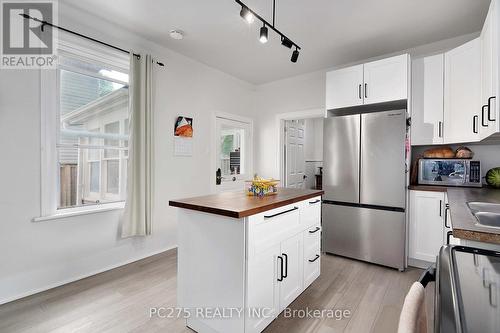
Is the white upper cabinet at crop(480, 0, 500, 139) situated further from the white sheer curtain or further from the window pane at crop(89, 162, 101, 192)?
the window pane at crop(89, 162, 101, 192)

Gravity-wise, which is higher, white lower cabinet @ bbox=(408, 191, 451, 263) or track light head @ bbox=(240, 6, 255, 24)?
track light head @ bbox=(240, 6, 255, 24)

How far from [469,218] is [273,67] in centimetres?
329

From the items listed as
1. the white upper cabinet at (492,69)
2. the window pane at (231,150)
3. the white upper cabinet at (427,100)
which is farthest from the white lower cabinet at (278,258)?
the window pane at (231,150)

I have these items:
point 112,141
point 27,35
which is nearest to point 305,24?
point 112,141

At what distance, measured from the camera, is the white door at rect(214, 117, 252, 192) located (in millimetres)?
4062

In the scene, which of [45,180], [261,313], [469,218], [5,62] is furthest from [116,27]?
[469,218]

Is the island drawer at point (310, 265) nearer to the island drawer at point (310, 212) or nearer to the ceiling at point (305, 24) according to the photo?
the island drawer at point (310, 212)

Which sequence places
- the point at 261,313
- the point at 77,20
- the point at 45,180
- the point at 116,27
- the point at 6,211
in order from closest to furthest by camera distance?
the point at 261,313, the point at 6,211, the point at 45,180, the point at 77,20, the point at 116,27

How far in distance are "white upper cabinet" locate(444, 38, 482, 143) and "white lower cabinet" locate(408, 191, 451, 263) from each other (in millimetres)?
696

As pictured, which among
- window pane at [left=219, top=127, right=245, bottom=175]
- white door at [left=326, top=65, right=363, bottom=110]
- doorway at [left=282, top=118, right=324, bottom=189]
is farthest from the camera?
doorway at [left=282, top=118, right=324, bottom=189]

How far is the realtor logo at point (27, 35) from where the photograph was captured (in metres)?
2.08

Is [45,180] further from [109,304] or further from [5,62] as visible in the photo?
[109,304]

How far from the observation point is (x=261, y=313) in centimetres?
162

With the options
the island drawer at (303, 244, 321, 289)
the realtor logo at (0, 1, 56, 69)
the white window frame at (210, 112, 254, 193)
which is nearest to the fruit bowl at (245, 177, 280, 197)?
the island drawer at (303, 244, 321, 289)
